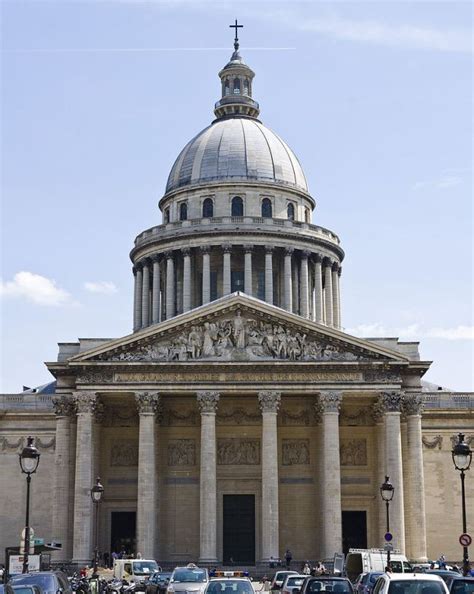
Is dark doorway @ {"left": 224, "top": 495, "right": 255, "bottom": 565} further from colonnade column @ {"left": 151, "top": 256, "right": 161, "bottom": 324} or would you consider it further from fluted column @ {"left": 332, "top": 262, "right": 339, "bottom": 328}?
fluted column @ {"left": 332, "top": 262, "right": 339, "bottom": 328}

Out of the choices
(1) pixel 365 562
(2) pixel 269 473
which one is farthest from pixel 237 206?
(1) pixel 365 562

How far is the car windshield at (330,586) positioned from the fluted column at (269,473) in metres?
33.3

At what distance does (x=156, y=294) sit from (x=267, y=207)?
1249cm

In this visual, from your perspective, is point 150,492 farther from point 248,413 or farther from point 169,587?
point 169,587

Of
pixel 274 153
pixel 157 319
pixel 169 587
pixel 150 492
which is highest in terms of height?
pixel 274 153

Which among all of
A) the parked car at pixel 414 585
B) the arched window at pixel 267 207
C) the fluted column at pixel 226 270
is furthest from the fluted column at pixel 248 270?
the parked car at pixel 414 585

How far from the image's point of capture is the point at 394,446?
214 feet

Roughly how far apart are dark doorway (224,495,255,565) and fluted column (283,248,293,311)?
21680 millimetres

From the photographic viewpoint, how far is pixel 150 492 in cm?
6431

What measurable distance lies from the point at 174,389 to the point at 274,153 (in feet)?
124

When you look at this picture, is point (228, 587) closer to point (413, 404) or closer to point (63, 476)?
point (63, 476)

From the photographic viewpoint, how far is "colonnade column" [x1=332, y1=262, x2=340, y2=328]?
93062 mm

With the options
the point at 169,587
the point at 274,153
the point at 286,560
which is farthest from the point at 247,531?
the point at 274,153

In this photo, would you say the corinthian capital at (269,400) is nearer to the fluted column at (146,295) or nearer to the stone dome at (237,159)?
the fluted column at (146,295)
